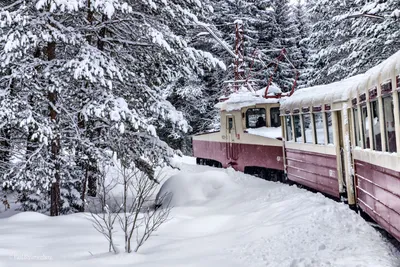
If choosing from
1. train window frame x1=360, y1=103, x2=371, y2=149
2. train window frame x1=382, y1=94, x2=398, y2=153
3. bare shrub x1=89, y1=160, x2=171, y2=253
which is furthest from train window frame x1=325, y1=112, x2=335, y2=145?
train window frame x1=382, y1=94, x2=398, y2=153

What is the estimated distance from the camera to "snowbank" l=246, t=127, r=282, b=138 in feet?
49.3

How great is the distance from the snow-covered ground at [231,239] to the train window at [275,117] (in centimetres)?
513

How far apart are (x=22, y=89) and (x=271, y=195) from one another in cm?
576

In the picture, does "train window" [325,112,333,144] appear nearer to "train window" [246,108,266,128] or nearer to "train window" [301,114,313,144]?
"train window" [301,114,313,144]

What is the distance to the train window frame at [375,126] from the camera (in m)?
6.57

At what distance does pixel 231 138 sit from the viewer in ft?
55.7

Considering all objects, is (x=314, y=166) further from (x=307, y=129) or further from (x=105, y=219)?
(x=105, y=219)

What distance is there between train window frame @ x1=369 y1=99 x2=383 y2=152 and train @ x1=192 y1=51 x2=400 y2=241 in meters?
0.01

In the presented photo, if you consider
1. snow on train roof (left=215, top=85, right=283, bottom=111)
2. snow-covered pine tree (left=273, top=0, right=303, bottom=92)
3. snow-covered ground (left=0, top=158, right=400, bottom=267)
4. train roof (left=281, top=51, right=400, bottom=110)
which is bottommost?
snow-covered ground (left=0, top=158, right=400, bottom=267)

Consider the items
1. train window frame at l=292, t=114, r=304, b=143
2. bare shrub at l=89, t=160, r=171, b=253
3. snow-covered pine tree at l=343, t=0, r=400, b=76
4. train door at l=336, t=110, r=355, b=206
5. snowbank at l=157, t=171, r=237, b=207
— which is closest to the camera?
bare shrub at l=89, t=160, r=171, b=253

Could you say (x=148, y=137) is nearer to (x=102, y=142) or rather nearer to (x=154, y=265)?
(x=102, y=142)

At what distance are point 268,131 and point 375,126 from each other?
28.8 feet

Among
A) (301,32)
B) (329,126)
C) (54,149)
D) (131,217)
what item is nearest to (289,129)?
(329,126)

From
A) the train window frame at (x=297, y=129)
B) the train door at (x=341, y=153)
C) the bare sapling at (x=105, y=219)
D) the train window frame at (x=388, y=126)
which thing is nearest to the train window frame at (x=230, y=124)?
the train window frame at (x=297, y=129)
